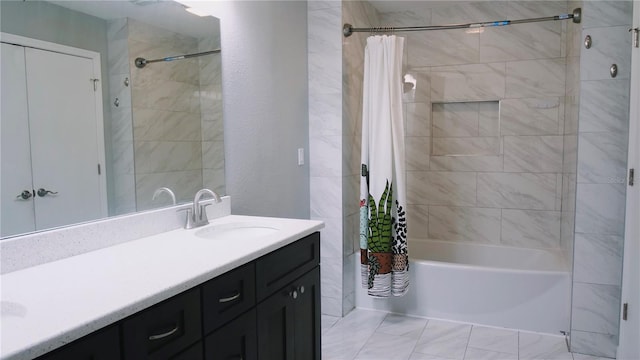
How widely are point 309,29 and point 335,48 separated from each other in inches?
9.8

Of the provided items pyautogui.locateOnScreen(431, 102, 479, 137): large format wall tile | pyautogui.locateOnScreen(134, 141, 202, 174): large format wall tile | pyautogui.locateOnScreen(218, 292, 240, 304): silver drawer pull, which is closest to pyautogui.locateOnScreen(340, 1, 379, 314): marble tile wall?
pyautogui.locateOnScreen(431, 102, 479, 137): large format wall tile

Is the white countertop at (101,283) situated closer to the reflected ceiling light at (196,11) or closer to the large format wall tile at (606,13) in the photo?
the reflected ceiling light at (196,11)

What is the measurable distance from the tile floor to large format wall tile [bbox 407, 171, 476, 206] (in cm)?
114

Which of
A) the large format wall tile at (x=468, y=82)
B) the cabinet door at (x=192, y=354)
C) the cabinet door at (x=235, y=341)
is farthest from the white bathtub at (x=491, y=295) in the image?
the cabinet door at (x=192, y=354)

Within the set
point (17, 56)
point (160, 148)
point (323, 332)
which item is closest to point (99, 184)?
point (160, 148)

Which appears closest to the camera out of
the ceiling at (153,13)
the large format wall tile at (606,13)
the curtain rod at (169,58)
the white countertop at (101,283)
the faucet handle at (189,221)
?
the white countertop at (101,283)

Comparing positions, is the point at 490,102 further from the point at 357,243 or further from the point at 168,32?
the point at 168,32

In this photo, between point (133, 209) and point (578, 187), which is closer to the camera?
point (133, 209)

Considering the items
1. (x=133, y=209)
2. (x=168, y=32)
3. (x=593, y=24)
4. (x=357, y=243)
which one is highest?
(x=593, y=24)

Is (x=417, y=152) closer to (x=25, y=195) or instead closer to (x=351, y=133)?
(x=351, y=133)

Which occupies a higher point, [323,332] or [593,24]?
[593,24]

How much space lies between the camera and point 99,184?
1.61 meters

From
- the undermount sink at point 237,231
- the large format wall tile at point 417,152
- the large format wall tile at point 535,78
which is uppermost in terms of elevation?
the large format wall tile at point 535,78

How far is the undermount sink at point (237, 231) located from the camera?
6.56 feet
